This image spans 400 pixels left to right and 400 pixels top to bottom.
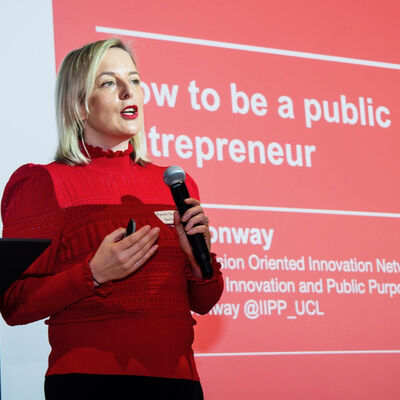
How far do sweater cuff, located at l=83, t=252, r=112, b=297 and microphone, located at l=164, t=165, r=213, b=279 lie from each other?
0.66ft

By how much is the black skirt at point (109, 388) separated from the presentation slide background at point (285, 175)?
910 mm

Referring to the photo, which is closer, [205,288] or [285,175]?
[205,288]

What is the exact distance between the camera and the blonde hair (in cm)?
181

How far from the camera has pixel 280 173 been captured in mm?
2785

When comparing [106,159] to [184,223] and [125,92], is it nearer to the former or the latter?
[125,92]

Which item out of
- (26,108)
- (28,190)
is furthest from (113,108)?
(26,108)

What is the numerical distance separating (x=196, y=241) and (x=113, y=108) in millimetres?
480

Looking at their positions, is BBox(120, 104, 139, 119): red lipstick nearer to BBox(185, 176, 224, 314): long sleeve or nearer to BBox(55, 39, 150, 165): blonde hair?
BBox(55, 39, 150, 165): blonde hair

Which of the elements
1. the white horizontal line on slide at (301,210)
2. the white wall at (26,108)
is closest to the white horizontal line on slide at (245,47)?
the white wall at (26,108)

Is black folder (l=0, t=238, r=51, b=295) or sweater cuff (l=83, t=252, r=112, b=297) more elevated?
black folder (l=0, t=238, r=51, b=295)

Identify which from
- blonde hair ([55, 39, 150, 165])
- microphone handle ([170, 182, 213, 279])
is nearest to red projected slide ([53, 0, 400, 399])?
blonde hair ([55, 39, 150, 165])

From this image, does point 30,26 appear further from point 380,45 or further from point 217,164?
point 380,45

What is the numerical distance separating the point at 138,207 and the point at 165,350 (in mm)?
346

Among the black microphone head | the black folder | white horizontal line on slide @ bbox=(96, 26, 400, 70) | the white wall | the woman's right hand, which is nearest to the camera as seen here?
the black folder
